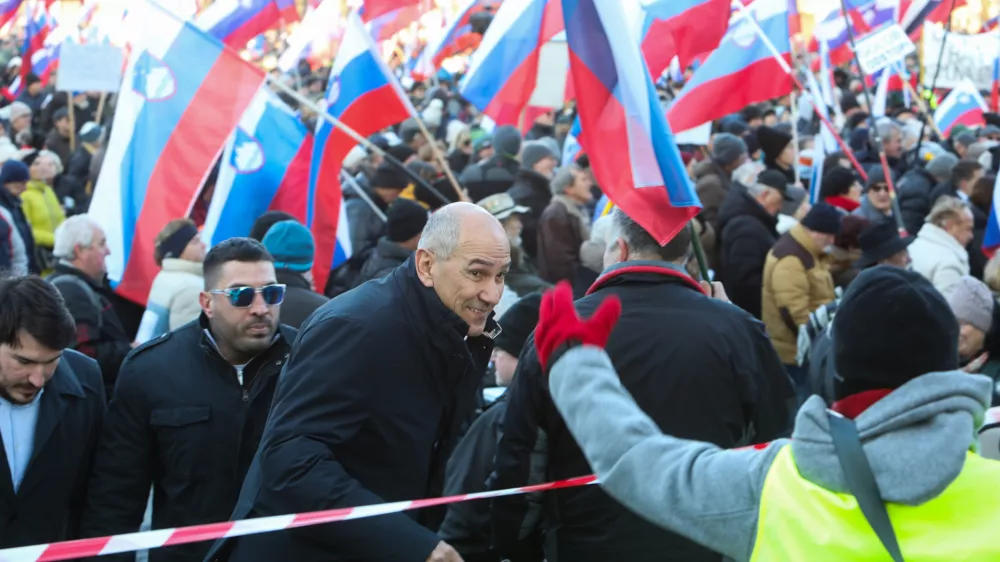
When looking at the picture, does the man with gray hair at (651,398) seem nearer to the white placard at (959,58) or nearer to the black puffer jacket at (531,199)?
the black puffer jacket at (531,199)

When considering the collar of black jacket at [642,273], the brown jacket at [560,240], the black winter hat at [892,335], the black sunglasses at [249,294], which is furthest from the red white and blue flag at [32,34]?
the black winter hat at [892,335]

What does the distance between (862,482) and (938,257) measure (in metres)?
6.16

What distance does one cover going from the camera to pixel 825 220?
26.5ft

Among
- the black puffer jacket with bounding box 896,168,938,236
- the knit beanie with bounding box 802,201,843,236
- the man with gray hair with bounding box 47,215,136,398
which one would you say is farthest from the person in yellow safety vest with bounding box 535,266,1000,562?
the black puffer jacket with bounding box 896,168,938,236

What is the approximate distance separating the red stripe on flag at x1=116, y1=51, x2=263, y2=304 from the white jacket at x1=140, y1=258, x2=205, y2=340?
76cm

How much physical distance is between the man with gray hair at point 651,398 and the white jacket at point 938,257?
414 cm

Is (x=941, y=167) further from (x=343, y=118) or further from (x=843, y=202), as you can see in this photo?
(x=343, y=118)

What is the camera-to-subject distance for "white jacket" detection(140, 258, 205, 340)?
635cm

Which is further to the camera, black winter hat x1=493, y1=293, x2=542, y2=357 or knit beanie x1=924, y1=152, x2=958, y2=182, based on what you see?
knit beanie x1=924, y1=152, x2=958, y2=182

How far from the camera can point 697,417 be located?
3.67m

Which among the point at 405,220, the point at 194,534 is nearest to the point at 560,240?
the point at 405,220

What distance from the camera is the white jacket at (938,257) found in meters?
7.65

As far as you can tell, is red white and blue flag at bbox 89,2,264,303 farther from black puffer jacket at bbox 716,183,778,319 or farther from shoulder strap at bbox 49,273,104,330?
black puffer jacket at bbox 716,183,778,319

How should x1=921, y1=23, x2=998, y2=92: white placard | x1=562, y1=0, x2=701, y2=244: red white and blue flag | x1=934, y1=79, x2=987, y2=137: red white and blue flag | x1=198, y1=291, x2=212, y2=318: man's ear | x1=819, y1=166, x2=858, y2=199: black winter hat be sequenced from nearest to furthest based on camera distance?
x1=562, y1=0, x2=701, y2=244: red white and blue flag
x1=198, y1=291, x2=212, y2=318: man's ear
x1=819, y1=166, x2=858, y2=199: black winter hat
x1=921, y1=23, x2=998, y2=92: white placard
x1=934, y1=79, x2=987, y2=137: red white and blue flag
